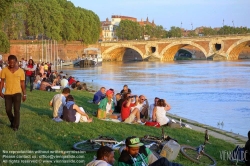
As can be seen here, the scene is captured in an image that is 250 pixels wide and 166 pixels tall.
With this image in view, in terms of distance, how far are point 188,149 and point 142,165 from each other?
6.59 feet

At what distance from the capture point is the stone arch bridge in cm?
6450

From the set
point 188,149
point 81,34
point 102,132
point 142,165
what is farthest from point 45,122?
point 81,34

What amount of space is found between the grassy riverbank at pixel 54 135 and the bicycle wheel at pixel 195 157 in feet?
0.28

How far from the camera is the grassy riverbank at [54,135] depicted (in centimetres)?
571

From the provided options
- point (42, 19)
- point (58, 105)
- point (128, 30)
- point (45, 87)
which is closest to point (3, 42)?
point (45, 87)

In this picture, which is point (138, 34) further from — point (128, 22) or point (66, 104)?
point (66, 104)

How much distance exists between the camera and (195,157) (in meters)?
6.34

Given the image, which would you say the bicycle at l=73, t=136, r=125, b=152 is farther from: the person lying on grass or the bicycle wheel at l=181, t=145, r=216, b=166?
the person lying on grass

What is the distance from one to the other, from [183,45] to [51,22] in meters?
24.9

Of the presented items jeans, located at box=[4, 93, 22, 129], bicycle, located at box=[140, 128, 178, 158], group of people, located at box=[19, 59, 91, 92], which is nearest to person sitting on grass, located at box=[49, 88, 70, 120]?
jeans, located at box=[4, 93, 22, 129]

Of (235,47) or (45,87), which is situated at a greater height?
(235,47)

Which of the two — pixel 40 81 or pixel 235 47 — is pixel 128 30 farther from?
pixel 40 81

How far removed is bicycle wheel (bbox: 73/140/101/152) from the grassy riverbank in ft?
0.28

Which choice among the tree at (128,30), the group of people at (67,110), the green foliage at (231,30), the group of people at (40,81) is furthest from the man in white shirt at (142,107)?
the green foliage at (231,30)
